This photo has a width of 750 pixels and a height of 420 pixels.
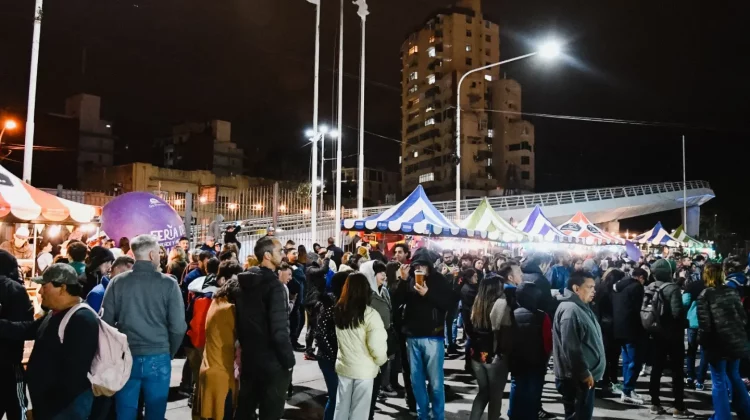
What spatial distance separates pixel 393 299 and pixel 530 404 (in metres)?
2.13

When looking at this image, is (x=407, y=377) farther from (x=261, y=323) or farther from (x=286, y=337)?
(x=261, y=323)

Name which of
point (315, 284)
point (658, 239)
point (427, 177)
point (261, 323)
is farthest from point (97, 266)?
point (427, 177)

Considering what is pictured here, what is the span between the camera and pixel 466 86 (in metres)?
92.3

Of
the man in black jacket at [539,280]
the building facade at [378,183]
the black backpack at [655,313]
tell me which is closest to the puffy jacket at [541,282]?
the man in black jacket at [539,280]

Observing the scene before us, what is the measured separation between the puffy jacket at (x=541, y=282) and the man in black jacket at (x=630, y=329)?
2.63 meters

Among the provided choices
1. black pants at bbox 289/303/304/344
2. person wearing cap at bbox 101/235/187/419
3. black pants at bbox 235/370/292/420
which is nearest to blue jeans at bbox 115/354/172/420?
person wearing cap at bbox 101/235/187/419

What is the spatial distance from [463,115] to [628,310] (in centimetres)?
8297

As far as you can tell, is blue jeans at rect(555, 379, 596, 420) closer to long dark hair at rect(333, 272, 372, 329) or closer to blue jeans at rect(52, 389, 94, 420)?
long dark hair at rect(333, 272, 372, 329)

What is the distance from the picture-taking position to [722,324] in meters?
6.56

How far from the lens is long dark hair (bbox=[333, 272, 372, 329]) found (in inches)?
199

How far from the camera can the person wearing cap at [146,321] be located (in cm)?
499

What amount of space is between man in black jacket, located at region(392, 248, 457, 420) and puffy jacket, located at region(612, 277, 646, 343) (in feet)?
11.1

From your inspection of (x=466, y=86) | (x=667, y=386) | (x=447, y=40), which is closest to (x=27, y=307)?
(x=667, y=386)

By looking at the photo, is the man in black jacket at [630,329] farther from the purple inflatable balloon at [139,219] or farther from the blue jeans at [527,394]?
the purple inflatable balloon at [139,219]
